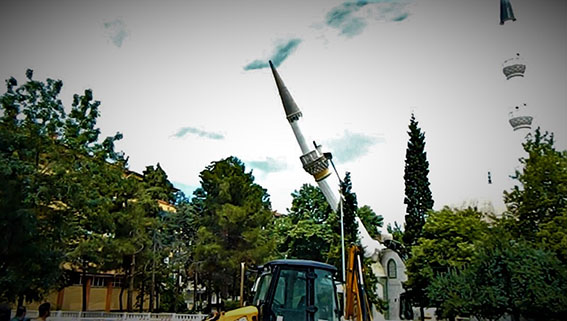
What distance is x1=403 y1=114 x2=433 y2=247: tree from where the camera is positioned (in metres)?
31.9

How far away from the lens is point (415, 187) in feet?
108

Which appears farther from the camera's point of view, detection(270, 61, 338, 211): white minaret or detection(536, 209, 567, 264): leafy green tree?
detection(270, 61, 338, 211): white minaret

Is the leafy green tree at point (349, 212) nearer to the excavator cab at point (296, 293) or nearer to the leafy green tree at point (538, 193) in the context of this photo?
the leafy green tree at point (538, 193)

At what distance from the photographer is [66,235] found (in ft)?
49.4

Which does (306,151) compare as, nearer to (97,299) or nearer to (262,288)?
(97,299)

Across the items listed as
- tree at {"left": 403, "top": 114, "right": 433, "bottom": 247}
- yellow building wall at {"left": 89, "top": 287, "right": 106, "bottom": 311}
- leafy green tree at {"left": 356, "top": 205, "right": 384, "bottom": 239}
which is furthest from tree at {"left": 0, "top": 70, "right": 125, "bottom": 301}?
leafy green tree at {"left": 356, "top": 205, "right": 384, "bottom": 239}

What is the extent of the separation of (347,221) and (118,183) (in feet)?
52.6

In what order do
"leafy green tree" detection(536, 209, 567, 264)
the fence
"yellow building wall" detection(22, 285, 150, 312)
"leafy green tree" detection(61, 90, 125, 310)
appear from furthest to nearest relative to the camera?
"yellow building wall" detection(22, 285, 150, 312) → the fence → "leafy green tree" detection(536, 209, 567, 264) → "leafy green tree" detection(61, 90, 125, 310)

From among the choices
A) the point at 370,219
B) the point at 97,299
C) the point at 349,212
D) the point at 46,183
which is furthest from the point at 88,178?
the point at 370,219

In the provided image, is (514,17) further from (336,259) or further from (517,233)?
(336,259)

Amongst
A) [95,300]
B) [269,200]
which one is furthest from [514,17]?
[95,300]

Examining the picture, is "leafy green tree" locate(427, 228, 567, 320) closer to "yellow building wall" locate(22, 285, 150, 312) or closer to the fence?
the fence

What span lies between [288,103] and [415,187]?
11.7m

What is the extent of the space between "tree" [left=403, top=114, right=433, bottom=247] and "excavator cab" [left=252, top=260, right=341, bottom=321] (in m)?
26.3
